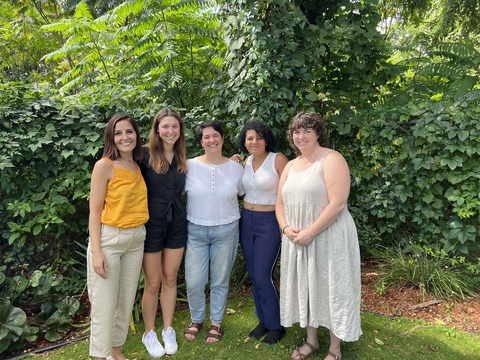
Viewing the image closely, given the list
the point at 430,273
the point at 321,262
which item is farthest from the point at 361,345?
the point at 430,273

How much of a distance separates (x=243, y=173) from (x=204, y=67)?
2344 mm

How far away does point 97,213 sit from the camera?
2.26 m

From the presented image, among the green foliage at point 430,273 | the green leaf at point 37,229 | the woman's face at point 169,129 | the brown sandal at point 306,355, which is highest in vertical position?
the woman's face at point 169,129

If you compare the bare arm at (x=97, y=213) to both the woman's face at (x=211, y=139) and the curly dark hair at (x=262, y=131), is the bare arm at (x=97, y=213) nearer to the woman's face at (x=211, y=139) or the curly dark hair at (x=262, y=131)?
the woman's face at (x=211, y=139)

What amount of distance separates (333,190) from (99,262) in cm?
173

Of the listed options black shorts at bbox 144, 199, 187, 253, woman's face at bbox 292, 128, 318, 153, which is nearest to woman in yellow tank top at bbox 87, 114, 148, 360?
black shorts at bbox 144, 199, 187, 253

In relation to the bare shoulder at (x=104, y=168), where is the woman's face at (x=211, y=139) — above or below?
above

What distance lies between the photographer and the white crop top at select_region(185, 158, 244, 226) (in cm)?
267

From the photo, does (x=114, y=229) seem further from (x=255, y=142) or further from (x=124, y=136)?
(x=255, y=142)

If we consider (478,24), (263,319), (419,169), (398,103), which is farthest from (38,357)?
(478,24)

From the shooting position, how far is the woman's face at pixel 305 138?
236 cm

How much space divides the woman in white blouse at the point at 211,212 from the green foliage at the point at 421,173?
6.27 feet

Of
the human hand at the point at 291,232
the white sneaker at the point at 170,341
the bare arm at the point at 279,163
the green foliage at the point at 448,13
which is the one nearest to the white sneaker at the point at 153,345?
the white sneaker at the point at 170,341

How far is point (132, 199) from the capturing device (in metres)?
2.34
